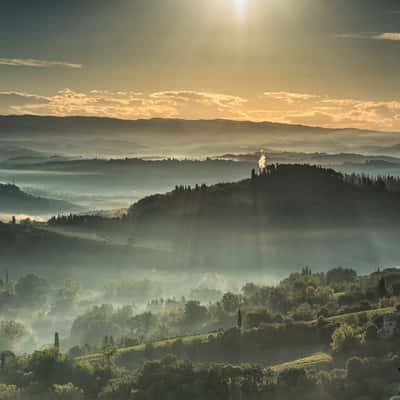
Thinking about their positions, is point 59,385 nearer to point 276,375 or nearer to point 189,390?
point 189,390


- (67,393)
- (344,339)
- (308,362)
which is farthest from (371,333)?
(67,393)

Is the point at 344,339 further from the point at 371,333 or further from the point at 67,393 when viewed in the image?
the point at 67,393

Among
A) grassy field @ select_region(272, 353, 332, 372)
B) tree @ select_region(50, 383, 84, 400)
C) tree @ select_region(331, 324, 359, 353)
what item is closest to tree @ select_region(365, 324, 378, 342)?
tree @ select_region(331, 324, 359, 353)

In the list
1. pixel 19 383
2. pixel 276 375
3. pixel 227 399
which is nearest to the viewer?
pixel 227 399

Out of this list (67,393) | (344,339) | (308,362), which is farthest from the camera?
(344,339)

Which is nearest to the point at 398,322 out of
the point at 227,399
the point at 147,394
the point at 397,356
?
the point at 397,356

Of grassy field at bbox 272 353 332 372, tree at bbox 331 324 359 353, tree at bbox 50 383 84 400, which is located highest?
tree at bbox 331 324 359 353

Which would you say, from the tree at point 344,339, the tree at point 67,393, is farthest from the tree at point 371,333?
the tree at point 67,393

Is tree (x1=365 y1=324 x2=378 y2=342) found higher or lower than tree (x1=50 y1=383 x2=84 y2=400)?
higher

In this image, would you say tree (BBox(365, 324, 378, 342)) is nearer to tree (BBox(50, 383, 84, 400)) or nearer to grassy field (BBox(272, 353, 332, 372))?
grassy field (BBox(272, 353, 332, 372))
